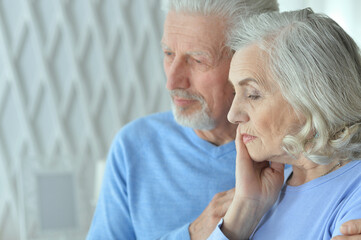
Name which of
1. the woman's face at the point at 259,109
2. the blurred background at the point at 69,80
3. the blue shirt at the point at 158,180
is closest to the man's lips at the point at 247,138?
the woman's face at the point at 259,109

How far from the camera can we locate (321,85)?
865 mm

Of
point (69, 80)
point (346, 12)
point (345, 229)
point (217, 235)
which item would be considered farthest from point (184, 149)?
point (69, 80)

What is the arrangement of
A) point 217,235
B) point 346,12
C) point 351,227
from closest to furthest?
1. point 351,227
2. point 217,235
3. point 346,12

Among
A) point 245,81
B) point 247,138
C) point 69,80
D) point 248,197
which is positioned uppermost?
point 245,81

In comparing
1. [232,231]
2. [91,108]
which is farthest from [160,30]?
[232,231]

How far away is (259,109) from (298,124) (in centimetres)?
7

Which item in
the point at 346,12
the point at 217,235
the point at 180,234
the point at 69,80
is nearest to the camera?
the point at 217,235

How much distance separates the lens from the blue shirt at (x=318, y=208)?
825mm

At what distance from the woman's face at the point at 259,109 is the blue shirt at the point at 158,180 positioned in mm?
240

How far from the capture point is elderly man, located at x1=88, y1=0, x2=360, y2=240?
115 cm

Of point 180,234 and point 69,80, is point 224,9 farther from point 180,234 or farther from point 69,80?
point 69,80

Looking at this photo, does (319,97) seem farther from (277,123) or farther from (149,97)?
(149,97)

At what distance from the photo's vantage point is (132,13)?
3.33 metres

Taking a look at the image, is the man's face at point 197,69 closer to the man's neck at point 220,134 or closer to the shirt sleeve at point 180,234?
the man's neck at point 220,134
